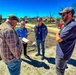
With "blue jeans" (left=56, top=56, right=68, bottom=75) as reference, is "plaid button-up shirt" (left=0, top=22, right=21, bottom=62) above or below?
above

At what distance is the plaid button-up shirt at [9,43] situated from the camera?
317 cm

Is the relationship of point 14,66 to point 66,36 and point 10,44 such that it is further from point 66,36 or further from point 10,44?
point 66,36

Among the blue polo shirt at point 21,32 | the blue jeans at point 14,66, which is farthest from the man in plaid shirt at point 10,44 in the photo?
the blue polo shirt at point 21,32

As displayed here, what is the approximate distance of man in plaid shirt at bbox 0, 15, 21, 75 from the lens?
125 inches

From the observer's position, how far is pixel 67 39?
134 inches

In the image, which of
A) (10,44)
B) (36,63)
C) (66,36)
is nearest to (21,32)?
(36,63)

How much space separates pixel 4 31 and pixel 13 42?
0.30 meters

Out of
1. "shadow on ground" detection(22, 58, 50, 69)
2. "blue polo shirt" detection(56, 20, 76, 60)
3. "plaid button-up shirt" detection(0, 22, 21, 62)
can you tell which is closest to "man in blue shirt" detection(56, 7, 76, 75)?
"blue polo shirt" detection(56, 20, 76, 60)

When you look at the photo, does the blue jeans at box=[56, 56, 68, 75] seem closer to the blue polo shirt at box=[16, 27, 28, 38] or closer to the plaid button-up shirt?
the plaid button-up shirt

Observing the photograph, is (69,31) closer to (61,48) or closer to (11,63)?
(61,48)

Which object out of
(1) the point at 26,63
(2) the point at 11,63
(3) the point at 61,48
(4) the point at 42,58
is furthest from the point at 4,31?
(4) the point at 42,58

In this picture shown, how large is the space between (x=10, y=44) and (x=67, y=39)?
1258mm

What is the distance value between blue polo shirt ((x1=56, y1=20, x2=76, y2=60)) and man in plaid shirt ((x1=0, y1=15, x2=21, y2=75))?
0.96m

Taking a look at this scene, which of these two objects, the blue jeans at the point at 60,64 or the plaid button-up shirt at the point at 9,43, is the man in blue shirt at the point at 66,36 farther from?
the plaid button-up shirt at the point at 9,43
